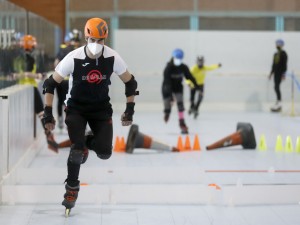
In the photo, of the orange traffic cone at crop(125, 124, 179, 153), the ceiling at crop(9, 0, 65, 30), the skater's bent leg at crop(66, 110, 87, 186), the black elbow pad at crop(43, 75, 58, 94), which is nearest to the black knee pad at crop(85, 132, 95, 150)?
the skater's bent leg at crop(66, 110, 87, 186)

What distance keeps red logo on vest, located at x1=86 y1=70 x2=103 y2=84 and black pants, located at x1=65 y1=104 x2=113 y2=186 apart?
0.39 meters

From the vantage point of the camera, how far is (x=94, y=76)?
307 inches

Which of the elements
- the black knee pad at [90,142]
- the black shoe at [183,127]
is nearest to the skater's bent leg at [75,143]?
the black knee pad at [90,142]

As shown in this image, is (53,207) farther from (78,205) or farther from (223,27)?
(223,27)

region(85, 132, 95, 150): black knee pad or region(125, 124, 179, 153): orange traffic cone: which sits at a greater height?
region(85, 132, 95, 150): black knee pad

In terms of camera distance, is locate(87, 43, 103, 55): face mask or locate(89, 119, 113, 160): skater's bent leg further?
locate(89, 119, 113, 160): skater's bent leg

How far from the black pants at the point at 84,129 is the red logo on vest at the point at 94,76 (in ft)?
1.28

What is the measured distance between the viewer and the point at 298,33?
2355 centimetres

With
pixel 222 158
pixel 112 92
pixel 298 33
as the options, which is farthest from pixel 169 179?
pixel 298 33

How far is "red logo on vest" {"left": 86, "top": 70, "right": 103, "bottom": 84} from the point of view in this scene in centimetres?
778

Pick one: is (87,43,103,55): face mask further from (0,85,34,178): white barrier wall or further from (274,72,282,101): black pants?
(274,72,282,101): black pants

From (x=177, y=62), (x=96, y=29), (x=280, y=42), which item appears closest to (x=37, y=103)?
(x=177, y=62)

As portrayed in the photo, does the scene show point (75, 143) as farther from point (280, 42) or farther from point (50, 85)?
point (280, 42)

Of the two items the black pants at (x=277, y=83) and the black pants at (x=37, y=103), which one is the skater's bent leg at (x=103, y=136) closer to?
the black pants at (x=37, y=103)
